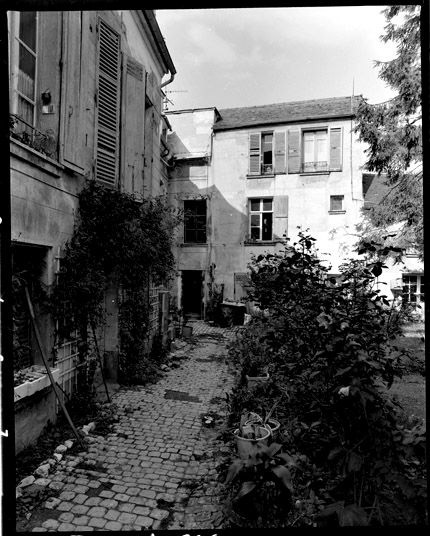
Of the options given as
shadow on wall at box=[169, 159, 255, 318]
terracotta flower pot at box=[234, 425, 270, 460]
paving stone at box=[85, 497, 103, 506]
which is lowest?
paving stone at box=[85, 497, 103, 506]

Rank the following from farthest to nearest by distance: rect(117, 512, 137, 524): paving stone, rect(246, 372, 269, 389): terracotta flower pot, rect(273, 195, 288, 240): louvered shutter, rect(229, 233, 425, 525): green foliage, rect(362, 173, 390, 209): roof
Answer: rect(273, 195, 288, 240): louvered shutter → rect(362, 173, 390, 209): roof → rect(246, 372, 269, 389): terracotta flower pot → rect(117, 512, 137, 524): paving stone → rect(229, 233, 425, 525): green foliage

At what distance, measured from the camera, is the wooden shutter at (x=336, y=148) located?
48.9 ft

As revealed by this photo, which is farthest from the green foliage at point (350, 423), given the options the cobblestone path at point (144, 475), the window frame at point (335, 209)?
the window frame at point (335, 209)

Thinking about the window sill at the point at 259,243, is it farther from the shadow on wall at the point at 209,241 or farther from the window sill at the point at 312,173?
the window sill at the point at 312,173

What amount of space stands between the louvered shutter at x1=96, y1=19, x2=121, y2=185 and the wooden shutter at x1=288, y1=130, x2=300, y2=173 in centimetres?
1054

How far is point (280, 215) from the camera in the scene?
51.1 ft

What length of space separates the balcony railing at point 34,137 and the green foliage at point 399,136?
22.6ft

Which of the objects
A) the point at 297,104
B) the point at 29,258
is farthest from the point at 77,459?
the point at 297,104

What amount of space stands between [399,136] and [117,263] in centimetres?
685

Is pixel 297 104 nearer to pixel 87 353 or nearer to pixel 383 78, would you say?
pixel 383 78

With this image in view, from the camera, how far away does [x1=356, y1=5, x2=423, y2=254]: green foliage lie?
7496 mm

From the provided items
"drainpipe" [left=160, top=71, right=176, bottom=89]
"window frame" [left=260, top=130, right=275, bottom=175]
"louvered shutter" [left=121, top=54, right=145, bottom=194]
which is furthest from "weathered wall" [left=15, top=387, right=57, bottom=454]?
"window frame" [left=260, top=130, right=275, bottom=175]

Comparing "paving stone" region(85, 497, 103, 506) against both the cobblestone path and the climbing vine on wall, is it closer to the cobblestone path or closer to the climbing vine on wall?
the cobblestone path

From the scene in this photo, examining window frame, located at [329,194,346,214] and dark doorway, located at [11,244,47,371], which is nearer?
dark doorway, located at [11,244,47,371]
